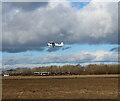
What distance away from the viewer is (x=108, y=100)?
93.5ft

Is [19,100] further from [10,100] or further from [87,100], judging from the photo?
[87,100]

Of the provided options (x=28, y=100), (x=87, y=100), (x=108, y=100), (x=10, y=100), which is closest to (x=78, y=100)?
(x=87, y=100)

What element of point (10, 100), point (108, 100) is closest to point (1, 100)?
point (10, 100)

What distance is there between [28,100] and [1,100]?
2.95 meters

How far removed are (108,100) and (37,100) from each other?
7.74m

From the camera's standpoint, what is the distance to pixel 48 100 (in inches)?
1128

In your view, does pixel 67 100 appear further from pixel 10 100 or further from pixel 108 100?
pixel 10 100

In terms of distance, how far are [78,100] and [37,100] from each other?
4534 mm

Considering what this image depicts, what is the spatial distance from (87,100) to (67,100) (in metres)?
2.15

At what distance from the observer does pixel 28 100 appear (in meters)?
29.5

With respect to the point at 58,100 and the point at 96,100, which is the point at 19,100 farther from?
the point at 96,100

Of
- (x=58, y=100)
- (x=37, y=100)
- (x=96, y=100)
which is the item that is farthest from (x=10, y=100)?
(x=96, y=100)

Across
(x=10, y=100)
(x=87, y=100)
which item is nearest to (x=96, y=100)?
(x=87, y=100)

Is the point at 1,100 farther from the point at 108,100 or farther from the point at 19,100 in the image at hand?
the point at 108,100
